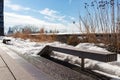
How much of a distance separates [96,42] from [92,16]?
94 centimetres

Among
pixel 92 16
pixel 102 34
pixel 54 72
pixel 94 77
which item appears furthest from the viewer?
pixel 92 16

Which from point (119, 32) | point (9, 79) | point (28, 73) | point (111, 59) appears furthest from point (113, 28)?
point (9, 79)

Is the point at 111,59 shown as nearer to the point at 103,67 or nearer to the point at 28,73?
the point at 103,67

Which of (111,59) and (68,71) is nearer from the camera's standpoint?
(111,59)

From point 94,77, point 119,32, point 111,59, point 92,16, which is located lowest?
point 94,77

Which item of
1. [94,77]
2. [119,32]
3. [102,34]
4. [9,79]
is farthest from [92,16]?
[9,79]

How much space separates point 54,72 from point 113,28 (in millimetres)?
3186

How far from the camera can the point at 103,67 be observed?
16.4ft

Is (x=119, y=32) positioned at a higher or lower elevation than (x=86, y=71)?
→ higher

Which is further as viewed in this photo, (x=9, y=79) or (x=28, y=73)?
(x=28, y=73)

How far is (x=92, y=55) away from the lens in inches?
183

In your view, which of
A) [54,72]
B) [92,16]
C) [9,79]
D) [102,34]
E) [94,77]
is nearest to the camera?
[9,79]

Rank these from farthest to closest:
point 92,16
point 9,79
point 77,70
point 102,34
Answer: point 92,16, point 102,34, point 77,70, point 9,79

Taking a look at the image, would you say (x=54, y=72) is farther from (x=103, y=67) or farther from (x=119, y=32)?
(x=119, y=32)
